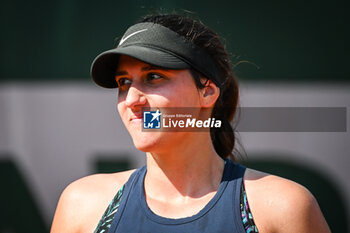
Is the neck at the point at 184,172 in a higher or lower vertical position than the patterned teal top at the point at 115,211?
higher

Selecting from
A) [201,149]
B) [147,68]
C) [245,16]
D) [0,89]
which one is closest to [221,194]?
[201,149]

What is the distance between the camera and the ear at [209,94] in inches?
67.6

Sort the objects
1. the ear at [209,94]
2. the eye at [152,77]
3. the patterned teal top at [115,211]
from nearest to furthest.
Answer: the patterned teal top at [115,211] → the eye at [152,77] → the ear at [209,94]

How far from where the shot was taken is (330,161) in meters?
3.08

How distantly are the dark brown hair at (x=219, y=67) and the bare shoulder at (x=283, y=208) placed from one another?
13.3 inches

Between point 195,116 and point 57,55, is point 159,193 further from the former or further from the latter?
point 57,55

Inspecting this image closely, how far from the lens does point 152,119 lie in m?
1.58

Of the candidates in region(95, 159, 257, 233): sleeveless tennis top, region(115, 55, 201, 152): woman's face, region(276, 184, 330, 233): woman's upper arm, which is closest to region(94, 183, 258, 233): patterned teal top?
region(95, 159, 257, 233): sleeveless tennis top

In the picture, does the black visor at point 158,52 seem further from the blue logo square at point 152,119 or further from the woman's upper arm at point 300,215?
the woman's upper arm at point 300,215

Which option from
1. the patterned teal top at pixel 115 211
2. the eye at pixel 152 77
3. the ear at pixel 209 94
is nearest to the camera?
the patterned teal top at pixel 115 211

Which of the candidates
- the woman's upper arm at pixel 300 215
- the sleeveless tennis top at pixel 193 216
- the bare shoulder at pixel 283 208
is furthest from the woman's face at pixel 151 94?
the woman's upper arm at pixel 300 215

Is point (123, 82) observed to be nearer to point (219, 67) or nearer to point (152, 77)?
point (152, 77)

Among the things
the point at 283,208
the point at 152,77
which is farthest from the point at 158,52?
the point at 283,208

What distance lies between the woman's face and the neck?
9 centimetres
